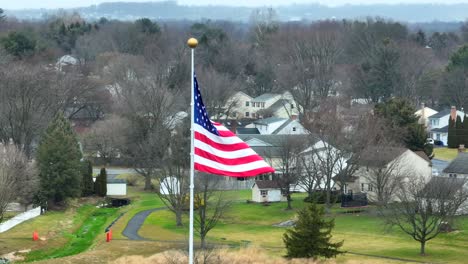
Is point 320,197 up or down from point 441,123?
down

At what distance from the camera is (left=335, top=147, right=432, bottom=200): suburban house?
6356cm

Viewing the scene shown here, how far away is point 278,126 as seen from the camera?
3834 inches

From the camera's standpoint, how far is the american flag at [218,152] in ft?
87.5

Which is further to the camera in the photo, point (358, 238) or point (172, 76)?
point (172, 76)

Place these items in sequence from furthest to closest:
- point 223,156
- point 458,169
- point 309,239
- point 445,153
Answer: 1. point 445,153
2. point 458,169
3. point 309,239
4. point 223,156

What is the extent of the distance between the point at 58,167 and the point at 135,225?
9.34 m

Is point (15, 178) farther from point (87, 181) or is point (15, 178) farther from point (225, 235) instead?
point (225, 235)

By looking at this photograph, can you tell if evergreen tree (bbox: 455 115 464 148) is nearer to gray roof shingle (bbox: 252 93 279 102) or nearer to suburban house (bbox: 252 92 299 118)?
suburban house (bbox: 252 92 299 118)

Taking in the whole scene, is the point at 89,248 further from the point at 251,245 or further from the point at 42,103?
the point at 42,103

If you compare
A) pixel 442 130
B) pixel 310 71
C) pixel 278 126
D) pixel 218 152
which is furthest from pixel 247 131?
pixel 218 152

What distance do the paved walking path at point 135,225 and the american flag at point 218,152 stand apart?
28.3 meters

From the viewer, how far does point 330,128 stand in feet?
220

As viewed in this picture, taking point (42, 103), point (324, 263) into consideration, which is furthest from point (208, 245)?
point (42, 103)

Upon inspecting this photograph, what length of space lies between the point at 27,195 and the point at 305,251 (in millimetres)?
24854
